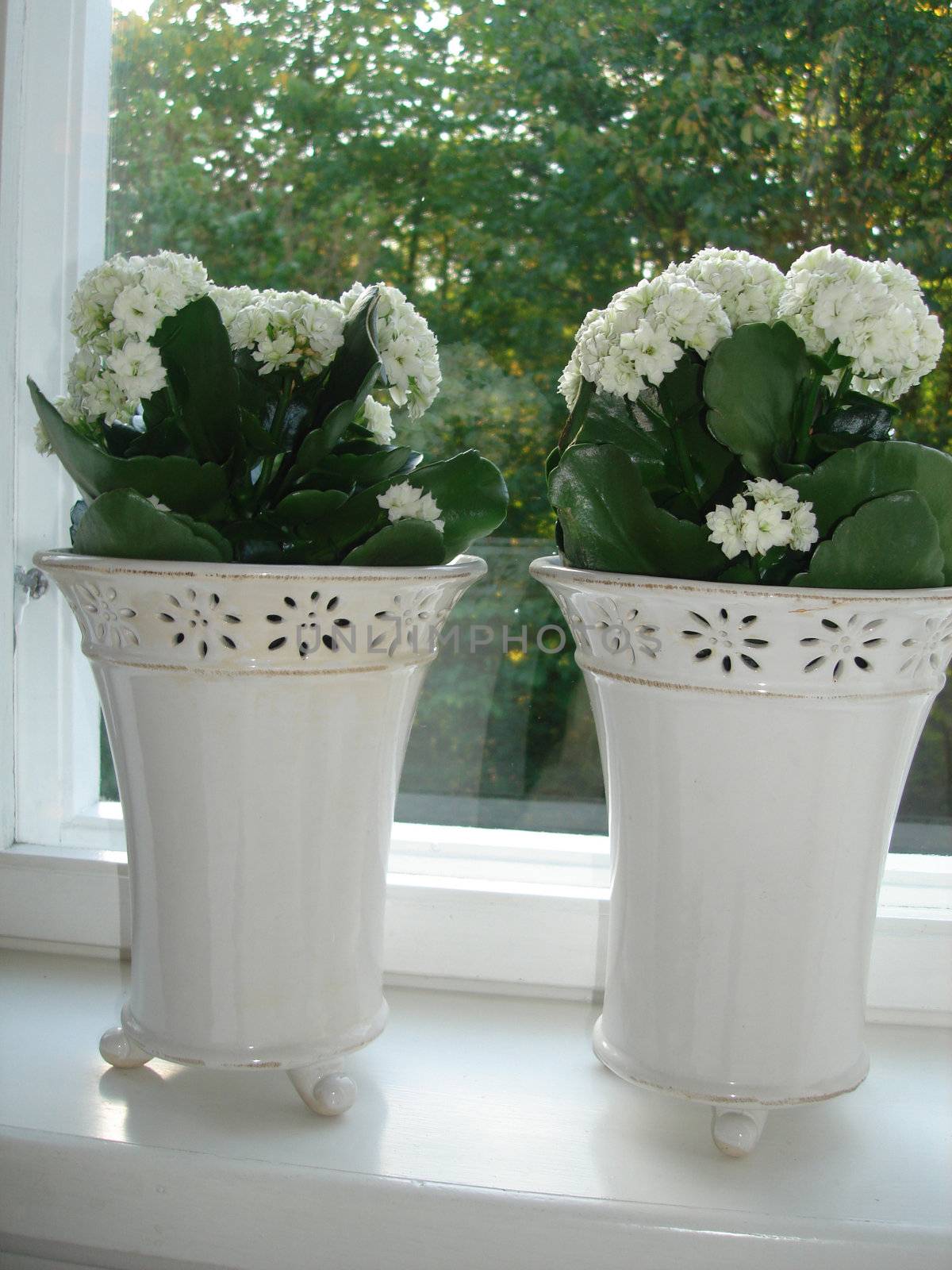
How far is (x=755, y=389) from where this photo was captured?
0.67 metres

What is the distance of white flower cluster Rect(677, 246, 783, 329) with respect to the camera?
2.32 feet

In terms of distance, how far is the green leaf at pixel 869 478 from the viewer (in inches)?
26.1

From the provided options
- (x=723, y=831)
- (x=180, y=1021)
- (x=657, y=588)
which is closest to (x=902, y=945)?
(x=723, y=831)

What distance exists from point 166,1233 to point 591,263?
0.89 m

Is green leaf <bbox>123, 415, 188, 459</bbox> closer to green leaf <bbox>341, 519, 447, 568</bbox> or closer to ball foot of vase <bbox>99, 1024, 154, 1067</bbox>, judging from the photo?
green leaf <bbox>341, 519, 447, 568</bbox>

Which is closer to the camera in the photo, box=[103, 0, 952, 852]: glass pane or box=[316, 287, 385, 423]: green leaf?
box=[316, 287, 385, 423]: green leaf

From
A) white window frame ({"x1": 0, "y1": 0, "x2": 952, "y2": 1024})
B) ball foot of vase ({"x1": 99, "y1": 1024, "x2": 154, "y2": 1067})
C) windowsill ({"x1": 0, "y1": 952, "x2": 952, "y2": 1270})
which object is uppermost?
white window frame ({"x1": 0, "y1": 0, "x2": 952, "y2": 1024})

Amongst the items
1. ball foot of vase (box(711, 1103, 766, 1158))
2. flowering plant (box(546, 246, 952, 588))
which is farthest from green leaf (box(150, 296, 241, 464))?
ball foot of vase (box(711, 1103, 766, 1158))

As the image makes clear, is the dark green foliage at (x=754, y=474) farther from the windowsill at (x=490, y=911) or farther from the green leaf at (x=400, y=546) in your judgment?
the windowsill at (x=490, y=911)

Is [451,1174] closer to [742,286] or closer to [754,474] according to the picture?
[754,474]

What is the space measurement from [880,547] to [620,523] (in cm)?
16

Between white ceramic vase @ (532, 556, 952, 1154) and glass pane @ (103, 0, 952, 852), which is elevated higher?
glass pane @ (103, 0, 952, 852)

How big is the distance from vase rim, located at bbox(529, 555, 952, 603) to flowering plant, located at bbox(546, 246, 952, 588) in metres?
0.02

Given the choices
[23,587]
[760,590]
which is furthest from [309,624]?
[23,587]
